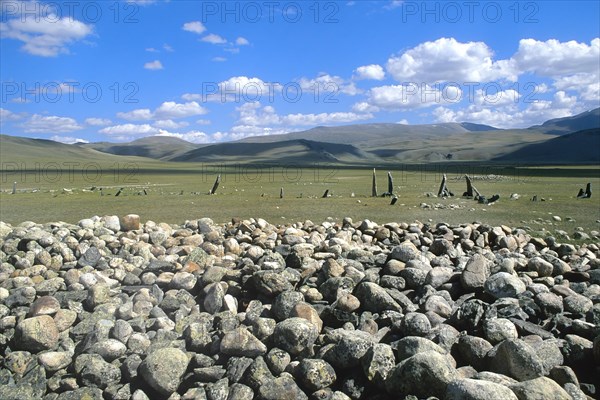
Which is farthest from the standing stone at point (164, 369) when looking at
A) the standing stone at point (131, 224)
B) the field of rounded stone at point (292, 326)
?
the standing stone at point (131, 224)

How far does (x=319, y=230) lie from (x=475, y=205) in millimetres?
12961

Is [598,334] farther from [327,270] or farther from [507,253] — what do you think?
[507,253]

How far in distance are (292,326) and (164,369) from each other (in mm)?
1626

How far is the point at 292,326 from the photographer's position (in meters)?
6.47

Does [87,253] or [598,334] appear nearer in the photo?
[598,334]

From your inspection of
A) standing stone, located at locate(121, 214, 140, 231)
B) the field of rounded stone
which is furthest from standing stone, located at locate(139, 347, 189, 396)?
standing stone, located at locate(121, 214, 140, 231)

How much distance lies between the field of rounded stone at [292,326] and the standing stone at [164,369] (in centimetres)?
2

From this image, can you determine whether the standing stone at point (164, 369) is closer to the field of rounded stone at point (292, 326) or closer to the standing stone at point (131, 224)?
the field of rounded stone at point (292, 326)

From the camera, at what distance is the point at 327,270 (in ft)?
28.0

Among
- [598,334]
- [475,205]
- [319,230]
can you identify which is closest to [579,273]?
[598,334]

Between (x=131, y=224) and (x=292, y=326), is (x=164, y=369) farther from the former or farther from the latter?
(x=131, y=224)

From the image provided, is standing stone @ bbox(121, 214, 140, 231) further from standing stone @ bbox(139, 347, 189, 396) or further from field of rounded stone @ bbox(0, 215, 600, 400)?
standing stone @ bbox(139, 347, 189, 396)

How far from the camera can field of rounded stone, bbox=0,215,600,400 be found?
5723mm

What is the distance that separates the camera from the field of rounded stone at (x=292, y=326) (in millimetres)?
5723
